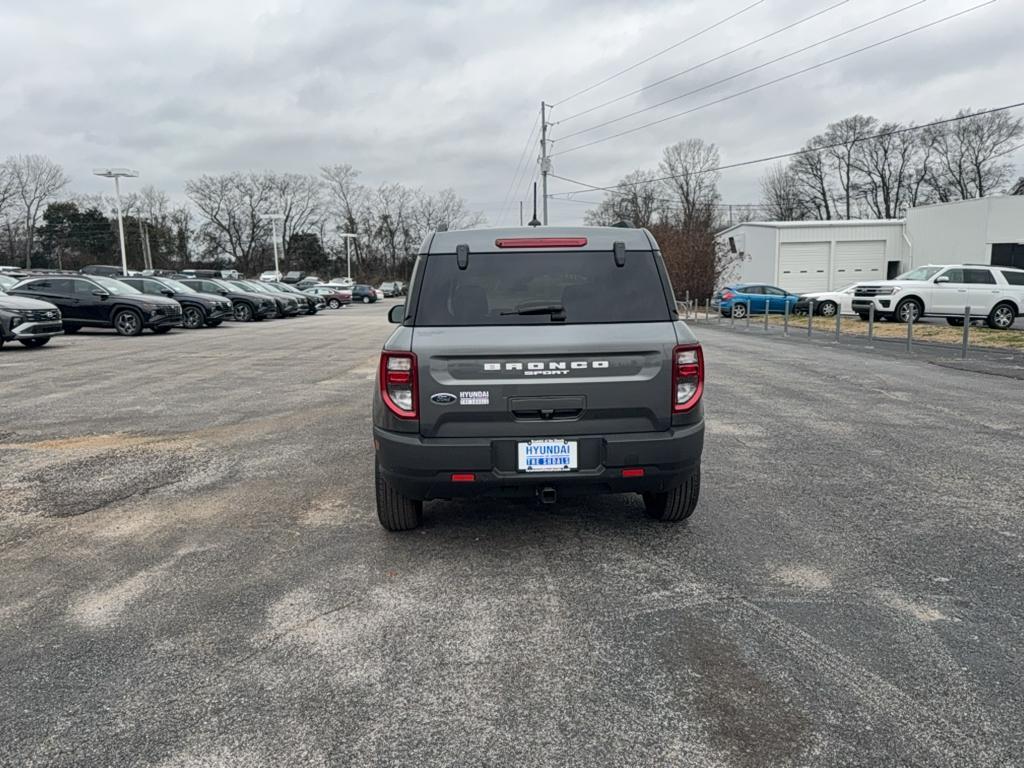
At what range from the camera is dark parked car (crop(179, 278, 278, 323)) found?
2916 cm

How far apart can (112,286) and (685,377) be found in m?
20.9

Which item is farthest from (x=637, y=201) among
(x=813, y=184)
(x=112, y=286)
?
(x=112, y=286)

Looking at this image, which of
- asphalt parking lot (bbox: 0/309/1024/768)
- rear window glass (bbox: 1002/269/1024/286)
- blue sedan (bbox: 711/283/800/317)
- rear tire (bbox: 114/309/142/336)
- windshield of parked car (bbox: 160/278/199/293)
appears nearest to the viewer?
asphalt parking lot (bbox: 0/309/1024/768)

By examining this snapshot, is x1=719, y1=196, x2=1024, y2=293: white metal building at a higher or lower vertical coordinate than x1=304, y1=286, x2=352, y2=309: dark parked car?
higher

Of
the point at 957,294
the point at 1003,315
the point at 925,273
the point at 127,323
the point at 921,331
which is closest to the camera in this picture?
the point at 127,323

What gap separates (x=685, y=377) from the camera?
4.02 meters

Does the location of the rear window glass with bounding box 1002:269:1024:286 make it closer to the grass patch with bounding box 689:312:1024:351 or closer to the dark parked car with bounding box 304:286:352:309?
the grass patch with bounding box 689:312:1024:351

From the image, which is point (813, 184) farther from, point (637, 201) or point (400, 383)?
point (400, 383)

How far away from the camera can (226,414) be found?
8703 millimetres

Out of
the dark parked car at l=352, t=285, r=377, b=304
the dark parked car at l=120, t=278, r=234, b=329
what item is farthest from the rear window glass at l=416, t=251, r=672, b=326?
the dark parked car at l=352, t=285, r=377, b=304

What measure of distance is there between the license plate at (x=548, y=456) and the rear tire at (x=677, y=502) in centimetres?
85

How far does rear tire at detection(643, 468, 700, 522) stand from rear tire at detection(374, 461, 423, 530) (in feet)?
4.86

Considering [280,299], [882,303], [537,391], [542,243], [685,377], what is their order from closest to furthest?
[537,391]
[685,377]
[542,243]
[882,303]
[280,299]

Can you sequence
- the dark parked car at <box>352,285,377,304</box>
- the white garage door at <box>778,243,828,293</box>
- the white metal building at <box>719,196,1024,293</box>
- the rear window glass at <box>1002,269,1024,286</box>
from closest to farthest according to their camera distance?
the rear window glass at <box>1002,269,1024,286</box> → the white metal building at <box>719,196,1024,293</box> → the white garage door at <box>778,243,828,293</box> → the dark parked car at <box>352,285,377,304</box>
